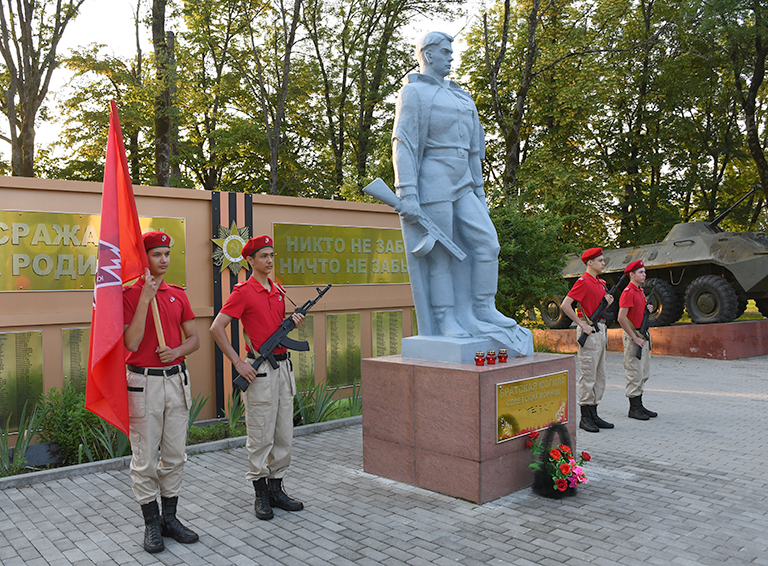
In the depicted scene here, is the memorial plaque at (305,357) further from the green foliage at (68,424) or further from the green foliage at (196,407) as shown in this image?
the green foliage at (68,424)

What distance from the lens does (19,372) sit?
669 cm

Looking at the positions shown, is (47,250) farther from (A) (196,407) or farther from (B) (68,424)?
(A) (196,407)

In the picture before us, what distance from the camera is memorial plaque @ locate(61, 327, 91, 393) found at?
7.00 m

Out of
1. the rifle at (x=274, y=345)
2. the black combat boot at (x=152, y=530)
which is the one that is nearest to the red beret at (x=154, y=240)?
the rifle at (x=274, y=345)

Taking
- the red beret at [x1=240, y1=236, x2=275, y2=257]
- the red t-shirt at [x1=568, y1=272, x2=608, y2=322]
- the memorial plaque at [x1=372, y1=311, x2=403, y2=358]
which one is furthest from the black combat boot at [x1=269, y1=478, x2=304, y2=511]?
the memorial plaque at [x1=372, y1=311, x2=403, y2=358]

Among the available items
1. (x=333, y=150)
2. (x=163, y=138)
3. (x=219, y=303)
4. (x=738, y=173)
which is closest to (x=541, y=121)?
(x=333, y=150)

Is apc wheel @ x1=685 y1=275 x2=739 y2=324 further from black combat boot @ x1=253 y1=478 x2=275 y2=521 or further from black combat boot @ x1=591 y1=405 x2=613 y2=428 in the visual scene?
black combat boot @ x1=253 y1=478 x2=275 y2=521

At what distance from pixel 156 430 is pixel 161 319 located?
2.31ft

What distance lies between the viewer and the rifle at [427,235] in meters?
5.43

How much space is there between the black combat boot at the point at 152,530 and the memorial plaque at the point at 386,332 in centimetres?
587

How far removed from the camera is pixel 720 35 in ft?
67.2

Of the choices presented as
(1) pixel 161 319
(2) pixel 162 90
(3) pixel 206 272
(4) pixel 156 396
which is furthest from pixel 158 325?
(2) pixel 162 90

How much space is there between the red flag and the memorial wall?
126 inches

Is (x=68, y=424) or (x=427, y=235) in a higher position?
(x=427, y=235)
